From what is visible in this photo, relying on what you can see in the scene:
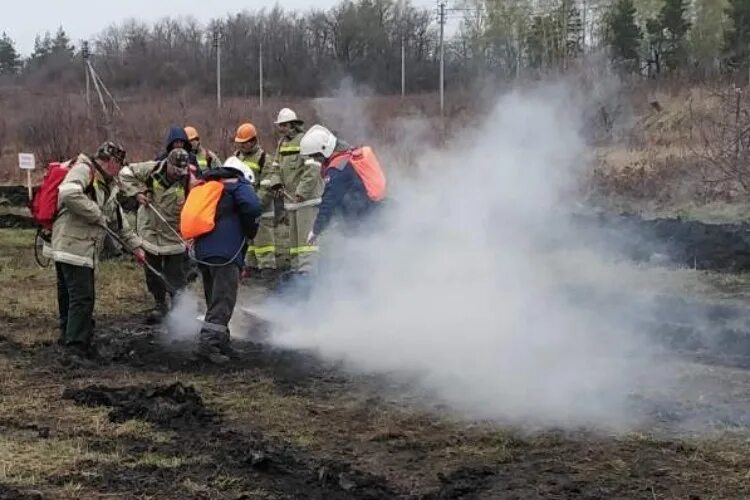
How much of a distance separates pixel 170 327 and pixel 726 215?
1182 cm

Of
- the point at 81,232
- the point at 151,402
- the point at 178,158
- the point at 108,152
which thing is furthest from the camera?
the point at 178,158

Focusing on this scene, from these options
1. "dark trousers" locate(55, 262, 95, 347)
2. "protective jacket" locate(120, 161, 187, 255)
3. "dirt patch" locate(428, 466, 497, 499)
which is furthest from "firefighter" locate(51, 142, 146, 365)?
"dirt patch" locate(428, 466, 497, 499)

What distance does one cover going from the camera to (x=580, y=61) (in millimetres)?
15727

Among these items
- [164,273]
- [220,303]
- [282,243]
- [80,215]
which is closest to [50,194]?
[80,215]

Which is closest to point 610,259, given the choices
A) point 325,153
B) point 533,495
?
point 325,153

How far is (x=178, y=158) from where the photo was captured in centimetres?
941

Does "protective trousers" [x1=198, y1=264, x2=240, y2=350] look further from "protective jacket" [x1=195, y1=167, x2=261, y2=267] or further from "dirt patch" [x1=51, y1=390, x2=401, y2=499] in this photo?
"dirt patch" [x1=51, y1=390, x2=401, y2=499]

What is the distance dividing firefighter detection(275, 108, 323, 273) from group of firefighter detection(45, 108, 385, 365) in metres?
0.01

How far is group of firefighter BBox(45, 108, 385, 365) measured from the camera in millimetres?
8039

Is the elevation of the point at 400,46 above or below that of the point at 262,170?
above

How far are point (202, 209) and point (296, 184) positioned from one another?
14.5 ft

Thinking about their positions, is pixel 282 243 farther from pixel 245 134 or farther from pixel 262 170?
pixel 245 134

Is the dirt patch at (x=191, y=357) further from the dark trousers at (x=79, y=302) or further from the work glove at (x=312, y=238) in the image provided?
the work glove at (x=312, y=238)

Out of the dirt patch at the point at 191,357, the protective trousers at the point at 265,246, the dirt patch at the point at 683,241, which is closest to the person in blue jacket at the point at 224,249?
the dirt patch at the point at 191,357
